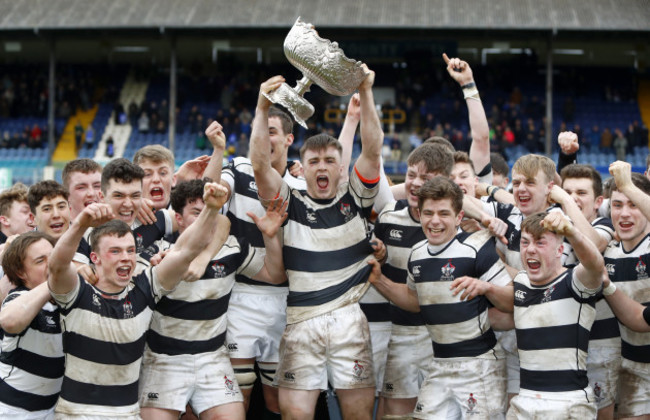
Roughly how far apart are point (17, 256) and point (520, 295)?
10.1 ft

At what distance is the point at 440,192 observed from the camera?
16.5 ft

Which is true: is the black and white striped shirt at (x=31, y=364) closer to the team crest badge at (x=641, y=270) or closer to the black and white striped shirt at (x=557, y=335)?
the black and white striped shirt at (x=557, y=335)

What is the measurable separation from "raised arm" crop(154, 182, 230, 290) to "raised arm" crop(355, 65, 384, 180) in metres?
0.98

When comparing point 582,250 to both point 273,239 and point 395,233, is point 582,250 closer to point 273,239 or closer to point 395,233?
point 395,233

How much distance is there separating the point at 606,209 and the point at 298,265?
8.49 ft

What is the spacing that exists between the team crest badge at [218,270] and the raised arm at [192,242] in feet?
1.15

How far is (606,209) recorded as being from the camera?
623 cm

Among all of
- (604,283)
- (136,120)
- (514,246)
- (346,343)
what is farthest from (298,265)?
(136,120)

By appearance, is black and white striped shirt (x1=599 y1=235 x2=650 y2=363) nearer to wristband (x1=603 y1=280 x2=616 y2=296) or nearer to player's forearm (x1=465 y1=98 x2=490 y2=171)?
wristband (x1=603 y1=280 x2=616 y2=296)

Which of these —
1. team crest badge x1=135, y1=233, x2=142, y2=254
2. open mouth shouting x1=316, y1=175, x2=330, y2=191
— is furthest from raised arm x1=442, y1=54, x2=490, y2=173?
team crest badge x1=135, y1=233, x2=142, y2=254

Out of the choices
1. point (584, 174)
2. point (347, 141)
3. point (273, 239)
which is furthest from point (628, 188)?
point (273, 239)

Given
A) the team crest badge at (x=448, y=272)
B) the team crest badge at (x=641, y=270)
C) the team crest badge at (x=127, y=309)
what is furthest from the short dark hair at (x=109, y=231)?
the team crest badge at (x=641, y=270)

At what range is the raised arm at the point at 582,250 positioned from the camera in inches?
165

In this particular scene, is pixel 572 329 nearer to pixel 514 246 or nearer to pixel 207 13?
pixel 514 246
